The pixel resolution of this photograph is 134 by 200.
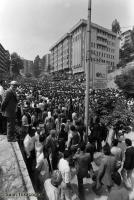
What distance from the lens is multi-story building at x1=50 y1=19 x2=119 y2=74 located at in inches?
3219

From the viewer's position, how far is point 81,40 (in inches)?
3243

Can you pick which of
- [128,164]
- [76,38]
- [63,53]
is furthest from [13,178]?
[63,53]

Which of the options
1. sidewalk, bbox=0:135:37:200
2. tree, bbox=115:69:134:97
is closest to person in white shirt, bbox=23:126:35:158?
sidewalk, bbox=0:135:37:200

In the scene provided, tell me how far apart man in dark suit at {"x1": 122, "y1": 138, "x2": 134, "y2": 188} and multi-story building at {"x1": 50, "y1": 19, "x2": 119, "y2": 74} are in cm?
6828

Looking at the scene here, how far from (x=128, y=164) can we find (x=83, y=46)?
76439 millimetres

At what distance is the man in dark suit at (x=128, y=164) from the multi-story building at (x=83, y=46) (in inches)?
2688

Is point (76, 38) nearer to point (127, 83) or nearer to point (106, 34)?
point (106, 34)

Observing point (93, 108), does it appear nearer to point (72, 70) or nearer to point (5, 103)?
point (5, 103)

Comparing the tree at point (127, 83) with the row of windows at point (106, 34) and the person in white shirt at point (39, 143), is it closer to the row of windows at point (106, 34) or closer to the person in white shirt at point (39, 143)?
the person in white shirt at point (39, 143)

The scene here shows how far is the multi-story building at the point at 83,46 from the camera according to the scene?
268 feet

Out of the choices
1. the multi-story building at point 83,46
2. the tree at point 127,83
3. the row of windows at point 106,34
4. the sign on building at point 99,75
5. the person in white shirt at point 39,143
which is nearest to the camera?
the person in white shirt at point 39,143

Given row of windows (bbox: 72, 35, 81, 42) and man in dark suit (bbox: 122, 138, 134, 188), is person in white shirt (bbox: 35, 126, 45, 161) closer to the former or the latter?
man in dark suit (bbox: 122, 138, 134, 188)

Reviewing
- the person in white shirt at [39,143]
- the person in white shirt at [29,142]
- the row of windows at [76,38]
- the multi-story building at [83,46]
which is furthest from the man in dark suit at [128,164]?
the row of windows at [76,38]

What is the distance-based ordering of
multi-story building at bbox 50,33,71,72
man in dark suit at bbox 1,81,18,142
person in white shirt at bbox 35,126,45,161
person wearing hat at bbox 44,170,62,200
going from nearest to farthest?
person wearing hat at bbox 44,170,62,200 → man in dark suit at bbox 1,81,18,142 → person in white shirt at bbox 35,126,45,161 → multi-story building at bbox 50,33,71,72
